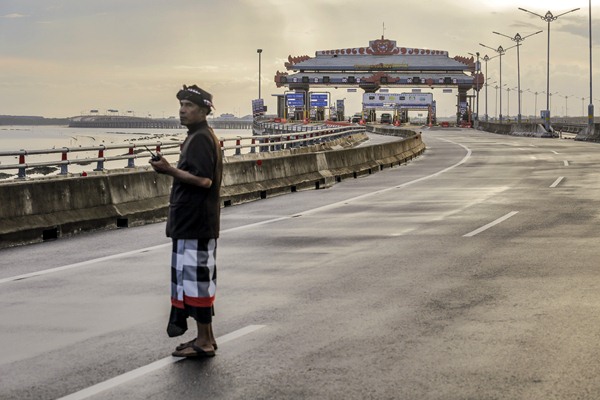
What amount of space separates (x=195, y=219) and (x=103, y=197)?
9.93 m

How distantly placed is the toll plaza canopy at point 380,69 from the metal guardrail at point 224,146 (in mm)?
41078

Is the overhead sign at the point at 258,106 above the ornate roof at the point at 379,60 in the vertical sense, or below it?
below

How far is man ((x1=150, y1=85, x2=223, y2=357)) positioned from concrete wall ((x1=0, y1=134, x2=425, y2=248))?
7.72m

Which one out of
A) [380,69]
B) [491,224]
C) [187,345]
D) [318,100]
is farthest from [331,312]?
[380,69]

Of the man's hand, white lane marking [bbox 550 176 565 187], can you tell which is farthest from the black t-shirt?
white lane marking [bbox 550 176 565 187]

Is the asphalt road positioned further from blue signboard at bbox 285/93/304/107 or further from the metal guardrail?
blue signboard at bbox 285/93/304/107

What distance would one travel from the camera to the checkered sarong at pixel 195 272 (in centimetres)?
691

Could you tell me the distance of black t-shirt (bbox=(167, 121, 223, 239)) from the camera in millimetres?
6867

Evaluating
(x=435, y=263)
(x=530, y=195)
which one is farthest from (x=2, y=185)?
(x=530, y=195)

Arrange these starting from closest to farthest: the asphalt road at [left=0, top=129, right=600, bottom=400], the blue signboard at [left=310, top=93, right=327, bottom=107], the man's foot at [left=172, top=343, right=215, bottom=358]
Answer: the asphalt road at [left=0, top=129, right=600, bottom=400] < the man's foot at [left=172, top=343, right=215, bottom=358] < the blue signboard at [left=310, top=93, right=327, bottom=107]

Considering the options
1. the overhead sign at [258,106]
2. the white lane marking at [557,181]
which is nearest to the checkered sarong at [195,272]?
the white lane marking at [557,181]

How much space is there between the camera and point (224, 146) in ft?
136

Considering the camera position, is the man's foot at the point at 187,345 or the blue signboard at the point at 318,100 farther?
the blue signboard at the point at 318,100

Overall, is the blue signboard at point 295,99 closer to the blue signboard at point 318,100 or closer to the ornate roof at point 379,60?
the blue signboard at point 318,100
